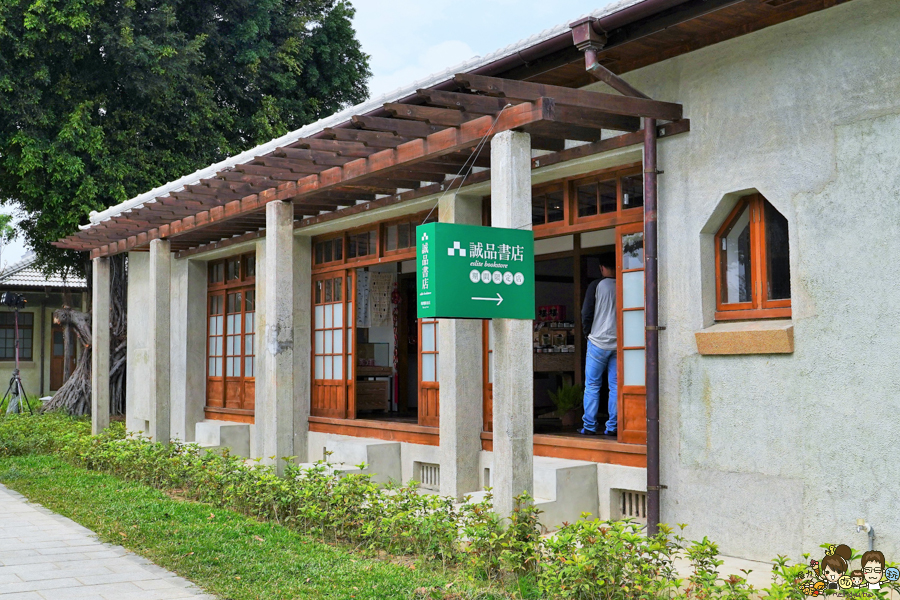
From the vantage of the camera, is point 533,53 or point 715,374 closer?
point 715,374

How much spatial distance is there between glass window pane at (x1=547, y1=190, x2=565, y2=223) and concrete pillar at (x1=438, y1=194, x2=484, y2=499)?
1.09 m

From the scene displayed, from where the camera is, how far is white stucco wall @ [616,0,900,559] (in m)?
6.26

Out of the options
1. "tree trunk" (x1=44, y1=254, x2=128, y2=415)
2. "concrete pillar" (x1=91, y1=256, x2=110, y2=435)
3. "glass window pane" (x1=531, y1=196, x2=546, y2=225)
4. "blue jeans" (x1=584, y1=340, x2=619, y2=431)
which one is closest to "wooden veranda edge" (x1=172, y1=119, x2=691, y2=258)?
"glass window pane" (x1=531, y1=196, x2=546, y2=225)

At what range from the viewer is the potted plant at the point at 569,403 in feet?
36.2

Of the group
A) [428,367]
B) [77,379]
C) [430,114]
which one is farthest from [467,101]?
[77,379]

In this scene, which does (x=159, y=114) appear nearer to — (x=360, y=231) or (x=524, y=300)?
(x=360, y=231)

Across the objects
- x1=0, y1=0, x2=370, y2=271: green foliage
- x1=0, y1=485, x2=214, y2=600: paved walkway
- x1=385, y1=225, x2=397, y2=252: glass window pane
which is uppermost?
x1=0, y1=0, x2=370, y2=271: green foliage

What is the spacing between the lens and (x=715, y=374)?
7254 millimetres

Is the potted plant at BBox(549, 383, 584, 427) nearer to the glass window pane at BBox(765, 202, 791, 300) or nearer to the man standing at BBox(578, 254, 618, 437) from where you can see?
the man standing at BBox(578, 254, 618, 437)

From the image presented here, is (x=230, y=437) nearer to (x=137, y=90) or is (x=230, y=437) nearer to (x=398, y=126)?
(x=398, y=126)

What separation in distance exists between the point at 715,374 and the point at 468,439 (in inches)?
118

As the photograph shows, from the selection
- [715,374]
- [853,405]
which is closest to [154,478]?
[715,374]

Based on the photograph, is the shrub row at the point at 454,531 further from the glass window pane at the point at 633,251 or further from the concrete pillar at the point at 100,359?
the concrete pillar at the point at 100,359

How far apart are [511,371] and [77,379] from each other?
670 inches
